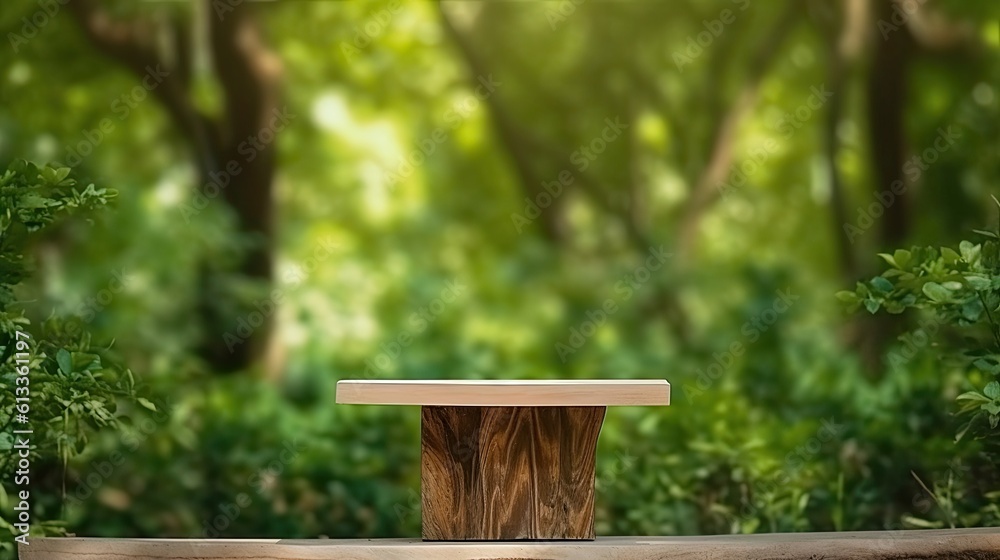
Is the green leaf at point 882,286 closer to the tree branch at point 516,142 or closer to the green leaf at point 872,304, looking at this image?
the green leaf at point 872,304

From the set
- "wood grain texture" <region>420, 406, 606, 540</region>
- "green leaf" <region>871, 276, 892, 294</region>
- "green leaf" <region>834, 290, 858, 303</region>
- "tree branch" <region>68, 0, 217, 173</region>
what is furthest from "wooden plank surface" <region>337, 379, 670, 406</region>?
"tree branch" <region>68, 0, 217, 173</region>

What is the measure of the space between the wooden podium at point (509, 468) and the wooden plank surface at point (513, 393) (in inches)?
0.8

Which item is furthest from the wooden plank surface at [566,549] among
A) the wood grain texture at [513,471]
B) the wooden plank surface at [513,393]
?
the wooden plank surface at [513,393]

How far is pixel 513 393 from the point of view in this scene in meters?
2.76

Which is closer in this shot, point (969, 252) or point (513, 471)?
point (513, 471)

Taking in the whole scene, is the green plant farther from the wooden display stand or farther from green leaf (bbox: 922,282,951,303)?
green leaf (bbox: 922,282,951,303)

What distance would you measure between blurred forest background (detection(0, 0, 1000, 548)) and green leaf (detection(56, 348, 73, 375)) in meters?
1.29

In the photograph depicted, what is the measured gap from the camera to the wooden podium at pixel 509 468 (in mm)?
2896

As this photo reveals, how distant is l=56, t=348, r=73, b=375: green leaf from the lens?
3.11 metres

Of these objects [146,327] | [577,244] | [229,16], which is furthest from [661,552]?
[229,16]

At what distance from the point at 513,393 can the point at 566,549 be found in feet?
1.30

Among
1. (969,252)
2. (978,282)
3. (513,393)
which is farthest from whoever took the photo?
(969,252)

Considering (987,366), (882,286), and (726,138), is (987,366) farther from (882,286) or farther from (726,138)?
(726,138)

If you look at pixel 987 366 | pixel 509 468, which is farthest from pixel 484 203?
pixel 987 366
